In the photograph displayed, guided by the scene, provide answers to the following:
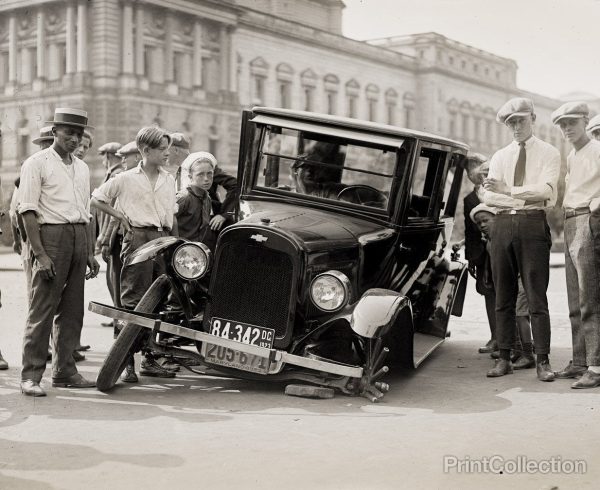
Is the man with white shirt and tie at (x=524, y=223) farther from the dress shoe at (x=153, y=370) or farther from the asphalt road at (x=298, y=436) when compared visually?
the dress shoe at (x=153, y=370)

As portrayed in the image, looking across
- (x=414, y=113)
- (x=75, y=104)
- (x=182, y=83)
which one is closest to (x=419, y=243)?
(x=75, y=104)

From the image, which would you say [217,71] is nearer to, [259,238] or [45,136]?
[45,136]

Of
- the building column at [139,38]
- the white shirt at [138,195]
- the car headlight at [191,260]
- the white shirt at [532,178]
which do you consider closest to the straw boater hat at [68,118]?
the white shirt at [138,195]

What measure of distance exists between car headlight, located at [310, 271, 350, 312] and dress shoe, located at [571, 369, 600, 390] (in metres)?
1.96

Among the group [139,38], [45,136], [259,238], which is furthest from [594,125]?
[139,38]

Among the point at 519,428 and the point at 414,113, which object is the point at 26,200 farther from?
the point at 414,113

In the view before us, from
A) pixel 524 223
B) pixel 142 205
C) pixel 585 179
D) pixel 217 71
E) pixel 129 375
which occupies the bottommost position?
pixel 129 375

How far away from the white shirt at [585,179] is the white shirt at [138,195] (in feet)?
10.4

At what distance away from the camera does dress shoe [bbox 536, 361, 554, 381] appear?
714 cm

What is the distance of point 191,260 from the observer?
6684 mm

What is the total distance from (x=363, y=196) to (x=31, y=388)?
298 centimetres

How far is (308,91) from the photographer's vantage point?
58.6 meters

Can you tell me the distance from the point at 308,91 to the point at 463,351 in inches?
1999

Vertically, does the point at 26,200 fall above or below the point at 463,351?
above
